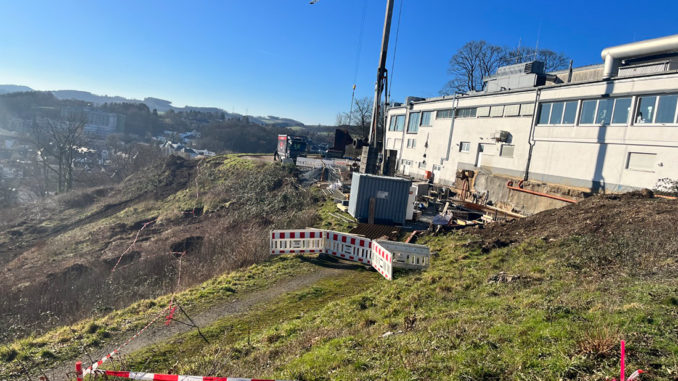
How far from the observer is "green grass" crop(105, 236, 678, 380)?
4.34 metres

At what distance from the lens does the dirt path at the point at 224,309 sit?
7352 millimetres

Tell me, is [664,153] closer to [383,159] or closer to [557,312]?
[383,159]

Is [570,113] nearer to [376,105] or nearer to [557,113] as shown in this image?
[557,113]

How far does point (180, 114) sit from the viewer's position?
577 ft

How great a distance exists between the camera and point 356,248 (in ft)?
42.7

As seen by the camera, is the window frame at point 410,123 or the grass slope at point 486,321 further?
the window frame at point 410,123

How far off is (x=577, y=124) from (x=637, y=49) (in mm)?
5023

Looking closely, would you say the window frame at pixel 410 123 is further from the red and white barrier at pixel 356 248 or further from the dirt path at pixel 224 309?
the dirt path at pixel 224 309

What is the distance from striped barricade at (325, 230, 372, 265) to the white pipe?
58.6ft

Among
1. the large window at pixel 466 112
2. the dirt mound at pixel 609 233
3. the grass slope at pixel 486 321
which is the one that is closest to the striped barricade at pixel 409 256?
the grass slope at pixel 486 321

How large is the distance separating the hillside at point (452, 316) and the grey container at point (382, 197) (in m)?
4.31

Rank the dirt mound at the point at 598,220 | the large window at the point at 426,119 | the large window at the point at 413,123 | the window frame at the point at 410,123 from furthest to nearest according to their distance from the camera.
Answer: the large window at the point at 413,123 < the window frame at the point at 410,123 < the large window at the point at 426,119 < the dirt mound at the point at 598,220

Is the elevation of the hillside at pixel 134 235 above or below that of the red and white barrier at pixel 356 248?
below

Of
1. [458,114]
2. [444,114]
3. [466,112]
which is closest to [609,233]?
[466,112]
